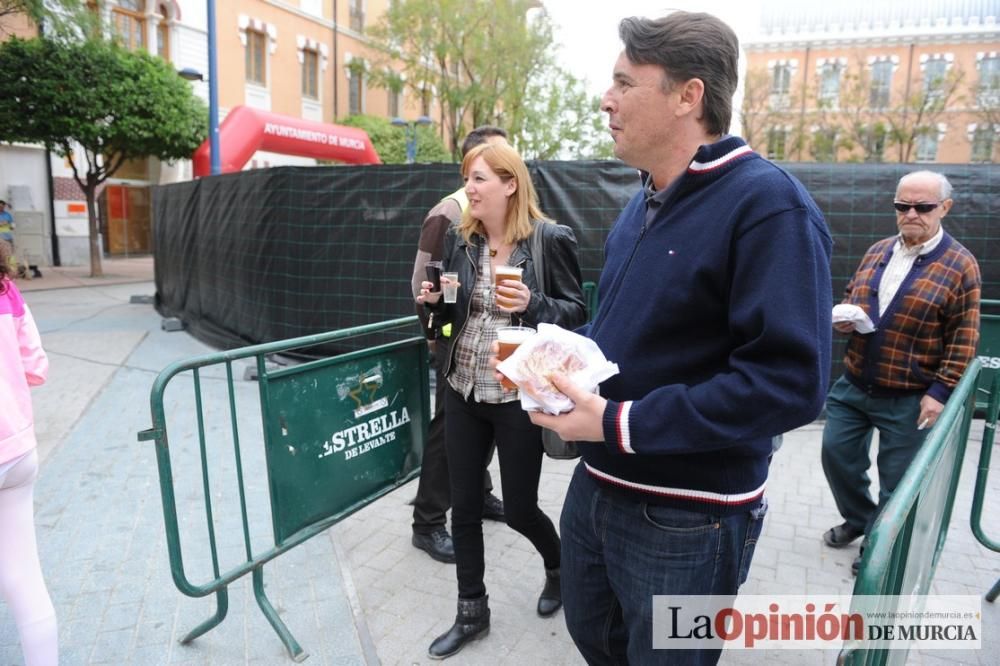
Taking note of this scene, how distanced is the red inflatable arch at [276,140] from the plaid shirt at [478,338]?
1498 cm

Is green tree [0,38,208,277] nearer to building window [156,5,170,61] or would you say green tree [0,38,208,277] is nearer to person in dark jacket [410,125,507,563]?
building window [156,5,170,61]

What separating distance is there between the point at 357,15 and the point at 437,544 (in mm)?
33157

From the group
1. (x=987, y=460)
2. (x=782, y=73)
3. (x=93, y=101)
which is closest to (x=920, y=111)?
(x=782, y=73)

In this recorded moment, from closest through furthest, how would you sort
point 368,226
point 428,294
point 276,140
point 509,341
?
point 509,341 → point 428,294 → point 368,226 → point 276,140

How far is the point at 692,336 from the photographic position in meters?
1.45

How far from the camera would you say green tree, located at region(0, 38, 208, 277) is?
15711mm

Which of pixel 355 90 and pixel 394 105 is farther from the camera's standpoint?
pixel 394 105

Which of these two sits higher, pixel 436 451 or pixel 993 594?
pixel 436 451

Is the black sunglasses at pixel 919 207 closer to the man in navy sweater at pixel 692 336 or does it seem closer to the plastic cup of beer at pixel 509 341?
the man in navy sweater at pixel 692 336

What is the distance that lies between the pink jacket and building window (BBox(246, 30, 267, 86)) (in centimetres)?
2744

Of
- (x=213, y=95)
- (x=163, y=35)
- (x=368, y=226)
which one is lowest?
(x=368, y=226)

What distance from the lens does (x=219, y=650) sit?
9.34 feet

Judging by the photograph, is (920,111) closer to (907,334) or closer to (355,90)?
(355,90)

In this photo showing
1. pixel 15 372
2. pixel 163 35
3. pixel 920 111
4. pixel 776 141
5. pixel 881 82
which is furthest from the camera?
pixel 881 82
